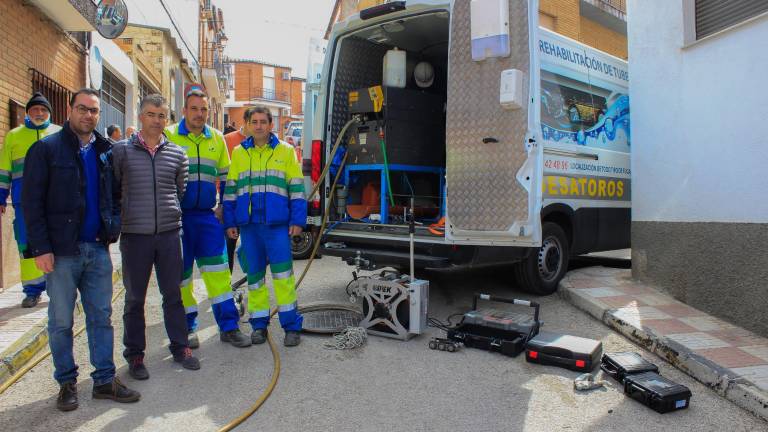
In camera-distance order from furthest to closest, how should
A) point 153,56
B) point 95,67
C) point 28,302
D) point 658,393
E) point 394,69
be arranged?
point 153,56
point 95,67
point 394,69
point 28,302
point 658,393

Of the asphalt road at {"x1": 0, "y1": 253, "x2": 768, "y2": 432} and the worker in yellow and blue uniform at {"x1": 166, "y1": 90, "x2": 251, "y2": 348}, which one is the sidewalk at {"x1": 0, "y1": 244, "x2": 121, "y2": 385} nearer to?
the asphalt road at {"x1": 0, "y1": 253, "x2": 768, "y2": 432}

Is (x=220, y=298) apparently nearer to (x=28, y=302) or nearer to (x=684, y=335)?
(x=28, y=302)

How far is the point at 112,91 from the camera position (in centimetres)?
1197

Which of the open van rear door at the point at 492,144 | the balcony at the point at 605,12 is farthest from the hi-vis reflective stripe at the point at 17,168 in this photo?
the balcony at the point at 605,12

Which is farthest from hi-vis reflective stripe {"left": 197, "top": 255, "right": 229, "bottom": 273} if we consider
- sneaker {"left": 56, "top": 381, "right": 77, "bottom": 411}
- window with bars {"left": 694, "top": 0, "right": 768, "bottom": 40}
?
window with bars {"left": 694, "top": 0, "right": 768, "bottom": 40}

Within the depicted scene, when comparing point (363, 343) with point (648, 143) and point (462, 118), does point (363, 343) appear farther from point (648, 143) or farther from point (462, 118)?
point (648, 143)

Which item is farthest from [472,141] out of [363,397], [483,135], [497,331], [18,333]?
[18,333]

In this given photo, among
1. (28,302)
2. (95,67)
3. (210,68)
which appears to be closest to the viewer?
(28,302)

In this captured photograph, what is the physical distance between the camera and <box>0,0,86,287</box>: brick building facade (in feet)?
19.2

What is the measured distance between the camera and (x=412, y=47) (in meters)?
6.43

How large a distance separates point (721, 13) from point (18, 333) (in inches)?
242

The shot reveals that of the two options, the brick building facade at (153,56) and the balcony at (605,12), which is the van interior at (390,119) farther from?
the balcony at (605,12)

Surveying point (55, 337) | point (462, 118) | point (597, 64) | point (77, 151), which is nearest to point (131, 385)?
point (55, 337)

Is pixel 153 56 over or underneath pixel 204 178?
over
